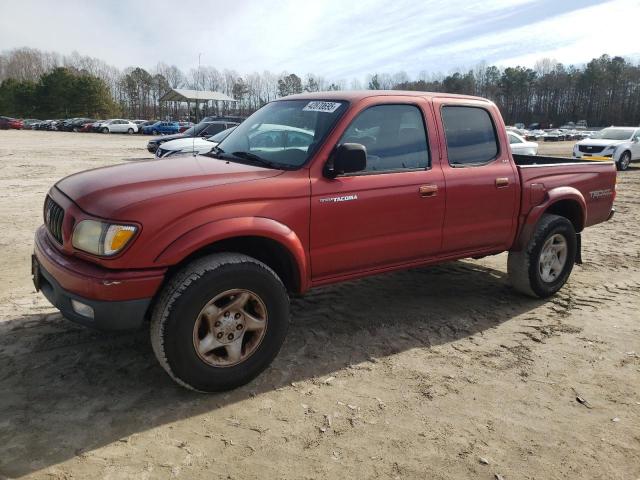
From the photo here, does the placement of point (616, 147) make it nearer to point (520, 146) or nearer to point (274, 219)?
point (520, 146)

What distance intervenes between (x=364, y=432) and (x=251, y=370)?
87 centimetres

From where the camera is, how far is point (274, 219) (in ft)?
11.0

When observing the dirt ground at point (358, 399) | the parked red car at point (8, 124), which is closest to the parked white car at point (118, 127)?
the parked red car at point (8, 124)

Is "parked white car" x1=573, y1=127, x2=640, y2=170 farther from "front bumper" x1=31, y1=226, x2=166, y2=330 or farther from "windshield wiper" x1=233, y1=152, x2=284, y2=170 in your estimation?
"front bumper" x1=31, y1=226, x2=166, y2=330

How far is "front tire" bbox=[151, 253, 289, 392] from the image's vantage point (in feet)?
9.91

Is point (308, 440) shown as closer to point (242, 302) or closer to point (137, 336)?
point (242, 302)

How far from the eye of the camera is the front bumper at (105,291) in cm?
288

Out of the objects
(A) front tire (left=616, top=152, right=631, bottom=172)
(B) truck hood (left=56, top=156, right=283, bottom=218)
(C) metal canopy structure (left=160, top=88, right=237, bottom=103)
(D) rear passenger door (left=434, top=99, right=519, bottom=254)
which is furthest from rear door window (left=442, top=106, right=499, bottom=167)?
(C) metal canopy structure (left=160, top=88, right=237, bottom=103)

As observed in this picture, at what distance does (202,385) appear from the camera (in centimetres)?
321

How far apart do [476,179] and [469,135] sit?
442mm

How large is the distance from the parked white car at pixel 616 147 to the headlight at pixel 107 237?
20244mm

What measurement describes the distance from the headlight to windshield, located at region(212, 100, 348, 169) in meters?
1.18

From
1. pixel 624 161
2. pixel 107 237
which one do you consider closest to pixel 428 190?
pixel 107 237

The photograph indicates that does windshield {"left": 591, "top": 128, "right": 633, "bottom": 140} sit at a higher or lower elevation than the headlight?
higher
